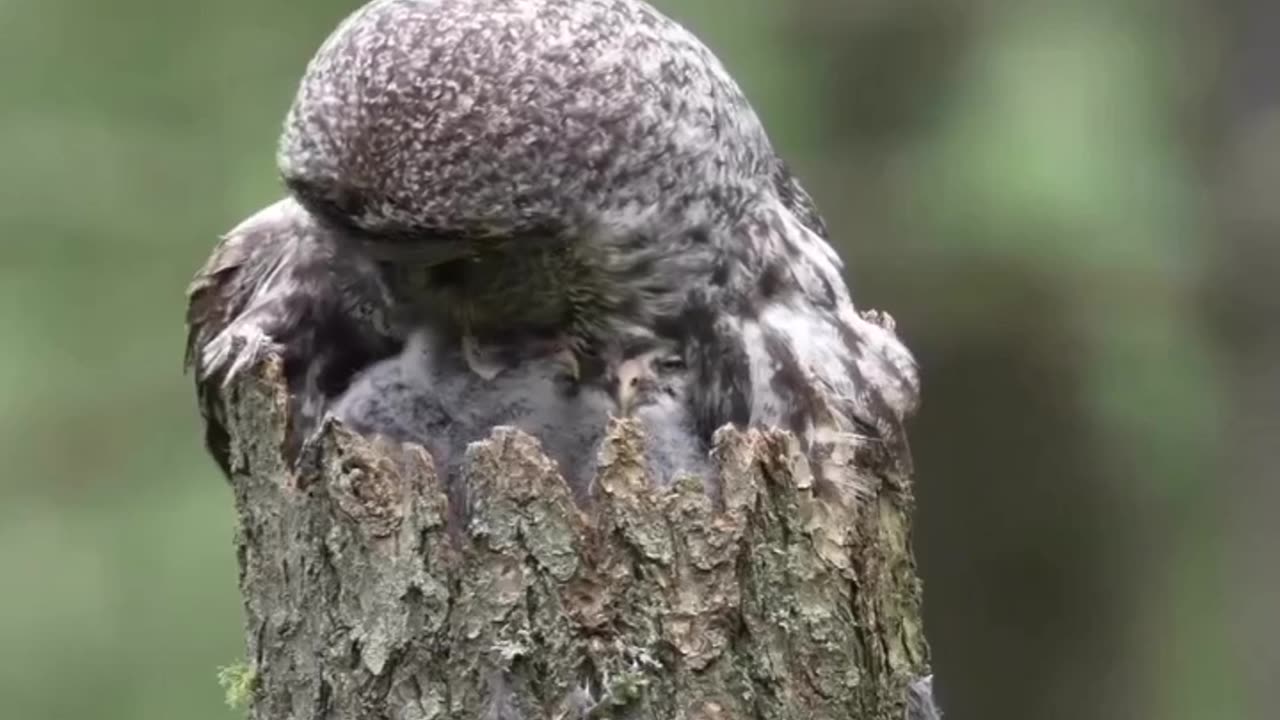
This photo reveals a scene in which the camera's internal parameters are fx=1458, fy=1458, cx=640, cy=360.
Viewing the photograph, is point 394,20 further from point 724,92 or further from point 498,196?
point 724,92

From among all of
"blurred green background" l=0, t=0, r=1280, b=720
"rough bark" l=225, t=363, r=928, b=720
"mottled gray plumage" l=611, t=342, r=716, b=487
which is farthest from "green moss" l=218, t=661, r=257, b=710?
"blurred green background" l=0, t=0, r=1280, b=720

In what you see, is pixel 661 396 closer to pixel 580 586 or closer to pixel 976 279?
pixel 580 586

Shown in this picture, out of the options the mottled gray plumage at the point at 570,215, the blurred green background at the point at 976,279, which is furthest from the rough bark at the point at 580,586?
the blurred green background at the point at 976,279

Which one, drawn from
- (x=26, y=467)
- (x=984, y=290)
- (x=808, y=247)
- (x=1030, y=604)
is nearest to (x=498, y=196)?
(x=808, y=247)

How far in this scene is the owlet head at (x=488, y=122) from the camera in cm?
86

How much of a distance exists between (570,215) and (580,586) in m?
0.23

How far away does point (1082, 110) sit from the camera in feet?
7.05

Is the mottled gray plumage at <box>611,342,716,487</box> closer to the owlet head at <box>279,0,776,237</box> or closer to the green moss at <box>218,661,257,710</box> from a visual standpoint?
the owlet head at <box>279,0,776,237</box>

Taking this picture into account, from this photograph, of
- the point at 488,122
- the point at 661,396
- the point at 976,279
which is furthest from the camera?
the point at 976,279

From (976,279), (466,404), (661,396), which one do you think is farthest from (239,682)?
(976,279)

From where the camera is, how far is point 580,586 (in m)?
0.87

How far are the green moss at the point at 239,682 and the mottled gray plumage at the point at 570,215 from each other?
20 centimetres

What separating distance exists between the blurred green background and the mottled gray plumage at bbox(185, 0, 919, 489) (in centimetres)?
108

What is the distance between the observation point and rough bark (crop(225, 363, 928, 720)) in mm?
870
